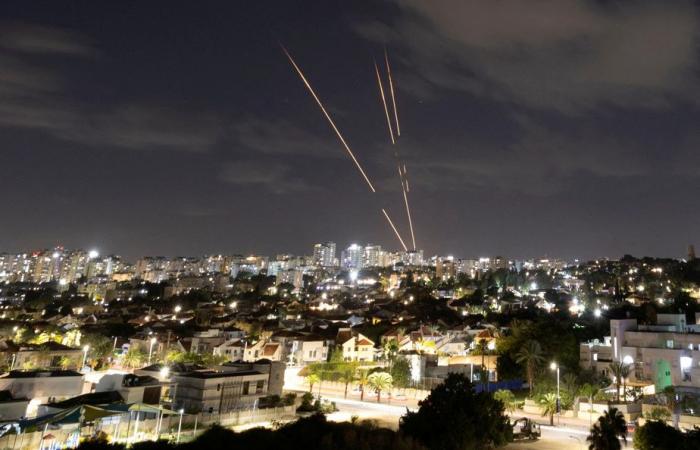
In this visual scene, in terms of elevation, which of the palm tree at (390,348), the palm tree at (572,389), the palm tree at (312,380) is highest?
the palm tree at (390,348)

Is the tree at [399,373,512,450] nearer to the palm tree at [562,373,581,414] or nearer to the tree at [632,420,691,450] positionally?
the tree at [632,420,691,450]

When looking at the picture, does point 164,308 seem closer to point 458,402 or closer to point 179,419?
point 179,419

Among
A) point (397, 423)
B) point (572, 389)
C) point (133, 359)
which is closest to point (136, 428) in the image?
point (397, 423)

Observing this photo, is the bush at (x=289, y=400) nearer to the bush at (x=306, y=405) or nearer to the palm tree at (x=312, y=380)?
the bush at (x=306, y=405)

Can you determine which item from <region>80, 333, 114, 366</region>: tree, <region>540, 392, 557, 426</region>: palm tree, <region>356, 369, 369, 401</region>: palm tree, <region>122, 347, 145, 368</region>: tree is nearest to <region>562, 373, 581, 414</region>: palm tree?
→ <region>540, 392, 557, 426</region>: palm tree

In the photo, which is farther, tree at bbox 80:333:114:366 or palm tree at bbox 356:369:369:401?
tree at bbox 80:333:114:366

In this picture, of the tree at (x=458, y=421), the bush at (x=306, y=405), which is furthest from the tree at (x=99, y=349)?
the tree at (x=458, y=421)

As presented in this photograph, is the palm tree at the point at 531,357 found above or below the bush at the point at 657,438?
above

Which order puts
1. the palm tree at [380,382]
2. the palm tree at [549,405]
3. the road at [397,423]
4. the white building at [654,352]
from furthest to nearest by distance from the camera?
the palm tree at [380,382]
the white building at [654,352]
the palm tree at [549,405]
the road at [397,423]

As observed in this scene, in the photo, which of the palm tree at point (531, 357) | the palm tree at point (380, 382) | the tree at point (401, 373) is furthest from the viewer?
the tree at point (401, 373)
